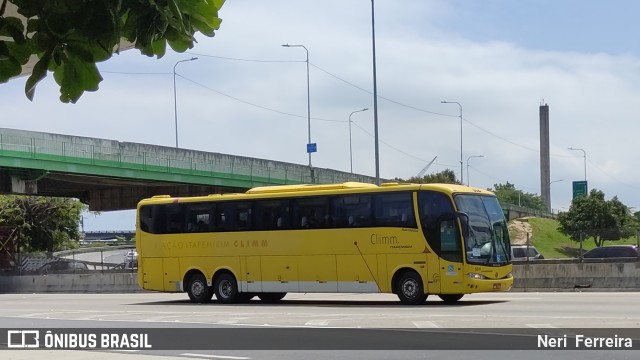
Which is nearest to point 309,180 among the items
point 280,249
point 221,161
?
point 221,161

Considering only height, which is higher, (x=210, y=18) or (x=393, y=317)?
(x=210, y=18)

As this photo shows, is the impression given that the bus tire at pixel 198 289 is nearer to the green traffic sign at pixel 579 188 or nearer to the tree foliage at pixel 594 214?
the tree foliage at pixel 594 214

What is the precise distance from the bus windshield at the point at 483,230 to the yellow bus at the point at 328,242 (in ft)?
0.10

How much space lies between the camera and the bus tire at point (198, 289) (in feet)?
96.2

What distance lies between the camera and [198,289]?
96.9ft

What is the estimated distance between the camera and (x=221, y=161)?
2276 inches

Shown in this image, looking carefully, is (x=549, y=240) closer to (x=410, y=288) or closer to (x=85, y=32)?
(x=410, y=288)

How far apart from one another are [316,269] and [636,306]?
9.44 metres

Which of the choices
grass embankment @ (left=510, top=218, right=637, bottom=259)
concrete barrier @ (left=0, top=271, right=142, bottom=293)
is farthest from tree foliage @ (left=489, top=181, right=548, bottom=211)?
concrete barrier @ (left=0, top=271, right=142, bottom=293)

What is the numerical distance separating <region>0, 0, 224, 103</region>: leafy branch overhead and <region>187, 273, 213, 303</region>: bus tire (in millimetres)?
25214

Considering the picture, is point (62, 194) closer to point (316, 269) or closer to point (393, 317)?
point (316, 269)

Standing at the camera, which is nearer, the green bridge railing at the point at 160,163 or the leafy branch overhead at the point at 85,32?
the leafy branch overhead at the point at 85,32

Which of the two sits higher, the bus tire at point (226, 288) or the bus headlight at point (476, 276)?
the bus headlight at point (476, 276)

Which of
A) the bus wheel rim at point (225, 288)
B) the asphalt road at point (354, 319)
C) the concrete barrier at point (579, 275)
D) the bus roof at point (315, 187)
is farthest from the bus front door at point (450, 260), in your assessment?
the concrete barrier at point (579, 275)
